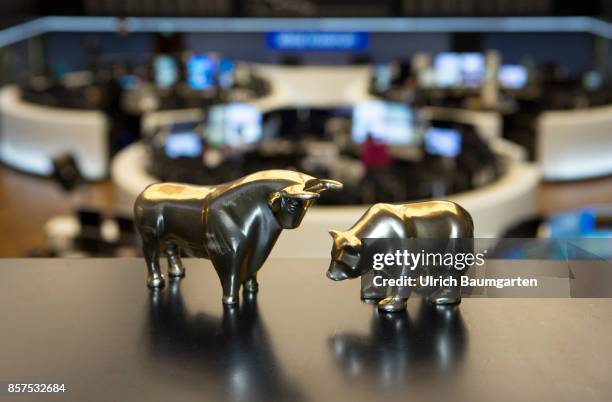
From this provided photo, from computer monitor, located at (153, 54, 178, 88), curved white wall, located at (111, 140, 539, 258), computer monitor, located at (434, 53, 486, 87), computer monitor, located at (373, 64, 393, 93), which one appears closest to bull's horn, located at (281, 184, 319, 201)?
curved white wall, located at (111, 140, 539, 258)

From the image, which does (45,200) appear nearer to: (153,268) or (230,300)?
(153,268)

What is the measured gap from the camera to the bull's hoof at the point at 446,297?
5.72 feet

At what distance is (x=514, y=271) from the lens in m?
1.76

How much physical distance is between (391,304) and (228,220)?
0.34 m

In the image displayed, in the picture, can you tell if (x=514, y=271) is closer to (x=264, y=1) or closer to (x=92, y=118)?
(x=92, y=118)

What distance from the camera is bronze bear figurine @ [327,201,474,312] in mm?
1730

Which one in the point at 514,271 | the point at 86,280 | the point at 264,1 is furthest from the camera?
the point at 264,1

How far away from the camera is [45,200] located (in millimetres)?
11820

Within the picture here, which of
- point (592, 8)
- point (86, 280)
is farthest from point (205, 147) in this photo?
point (592, 8)

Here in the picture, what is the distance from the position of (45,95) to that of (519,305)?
13.0 metres

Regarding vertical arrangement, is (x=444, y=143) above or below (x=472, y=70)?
below

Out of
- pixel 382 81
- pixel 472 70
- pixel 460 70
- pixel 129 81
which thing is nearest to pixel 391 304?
pixel 382 81

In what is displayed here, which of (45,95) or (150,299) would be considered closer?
(150,299)

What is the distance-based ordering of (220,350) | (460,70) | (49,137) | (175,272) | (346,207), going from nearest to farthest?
1. (220,350)
2. (175,272)
3. (346,207)
4. (49,137)
5. (460,70)
